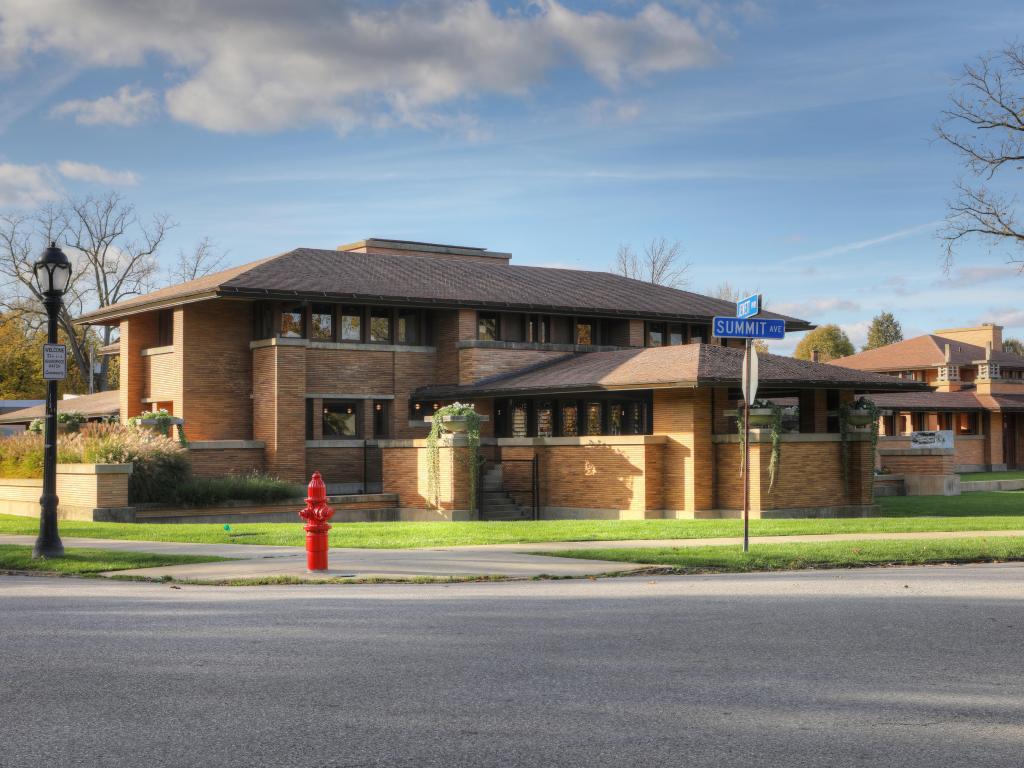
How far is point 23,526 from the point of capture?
2373cm

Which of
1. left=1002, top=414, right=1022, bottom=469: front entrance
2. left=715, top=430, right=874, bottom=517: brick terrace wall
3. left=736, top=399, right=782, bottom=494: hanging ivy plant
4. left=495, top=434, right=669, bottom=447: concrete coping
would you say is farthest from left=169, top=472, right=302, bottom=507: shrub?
left=1002, top=414, right=1022, bottom=469: front entrance

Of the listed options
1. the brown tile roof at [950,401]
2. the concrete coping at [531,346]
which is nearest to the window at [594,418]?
the concrete coping at [531,346]

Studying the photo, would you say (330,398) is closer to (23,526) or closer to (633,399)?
(633,399)

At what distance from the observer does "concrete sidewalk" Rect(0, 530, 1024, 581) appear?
1467 centimetres

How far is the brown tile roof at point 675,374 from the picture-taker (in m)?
28.3

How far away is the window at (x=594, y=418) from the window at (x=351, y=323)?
7412mm

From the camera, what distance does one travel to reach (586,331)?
38812 mm

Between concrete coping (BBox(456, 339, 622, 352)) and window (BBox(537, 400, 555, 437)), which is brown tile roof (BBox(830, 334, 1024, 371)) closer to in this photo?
concrete coping (BBox(456, 339, 622, 352))

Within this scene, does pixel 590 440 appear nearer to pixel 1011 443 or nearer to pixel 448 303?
pixel 448 303

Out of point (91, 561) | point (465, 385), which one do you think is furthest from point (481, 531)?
point (465, 385)

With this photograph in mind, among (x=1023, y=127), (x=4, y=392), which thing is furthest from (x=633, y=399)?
(x=4, y=392)

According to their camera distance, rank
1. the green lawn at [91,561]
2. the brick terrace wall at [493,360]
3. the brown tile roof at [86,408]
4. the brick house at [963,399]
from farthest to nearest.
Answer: the brick house at [963,399]
the brown tile roof at [86,408]
the brick terrace wall at [493,360]
the green lawn at [91,561]

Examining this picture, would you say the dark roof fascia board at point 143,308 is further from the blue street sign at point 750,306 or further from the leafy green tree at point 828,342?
the leafy green tree at point 828,342

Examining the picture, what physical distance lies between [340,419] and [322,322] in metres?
2.87
